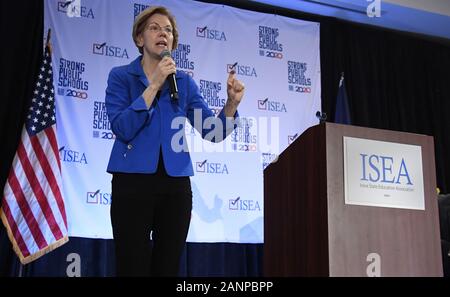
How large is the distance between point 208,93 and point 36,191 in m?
1.55

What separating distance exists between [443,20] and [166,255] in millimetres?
4368

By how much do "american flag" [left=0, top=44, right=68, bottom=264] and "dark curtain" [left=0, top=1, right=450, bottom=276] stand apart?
0.20 meters

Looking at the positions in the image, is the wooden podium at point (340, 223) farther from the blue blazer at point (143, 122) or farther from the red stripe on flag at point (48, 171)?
the red stripe on flag at point (48, 171)

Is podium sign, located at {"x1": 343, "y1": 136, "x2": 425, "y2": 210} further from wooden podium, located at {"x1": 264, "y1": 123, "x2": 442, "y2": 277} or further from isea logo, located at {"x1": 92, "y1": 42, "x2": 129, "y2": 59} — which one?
isea logo, located at {"x1": 92, "y1": 42, "x2": 129, "y2": 59}

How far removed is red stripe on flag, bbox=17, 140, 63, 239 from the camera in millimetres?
3689

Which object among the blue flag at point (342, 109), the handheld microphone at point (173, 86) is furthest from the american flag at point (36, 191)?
the blue flag at point (342, 109)

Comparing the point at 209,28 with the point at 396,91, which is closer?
the point at 209,28

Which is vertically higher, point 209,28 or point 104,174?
point 209,28

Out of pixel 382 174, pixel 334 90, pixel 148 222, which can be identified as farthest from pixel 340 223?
pixel 334 90

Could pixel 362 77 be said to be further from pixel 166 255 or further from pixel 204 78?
pixel 166 255

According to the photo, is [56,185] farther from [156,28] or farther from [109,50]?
[156,28]

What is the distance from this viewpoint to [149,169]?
2.09 metres

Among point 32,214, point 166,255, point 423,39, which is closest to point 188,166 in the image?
point 166,255

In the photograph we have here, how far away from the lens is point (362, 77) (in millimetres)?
5410
